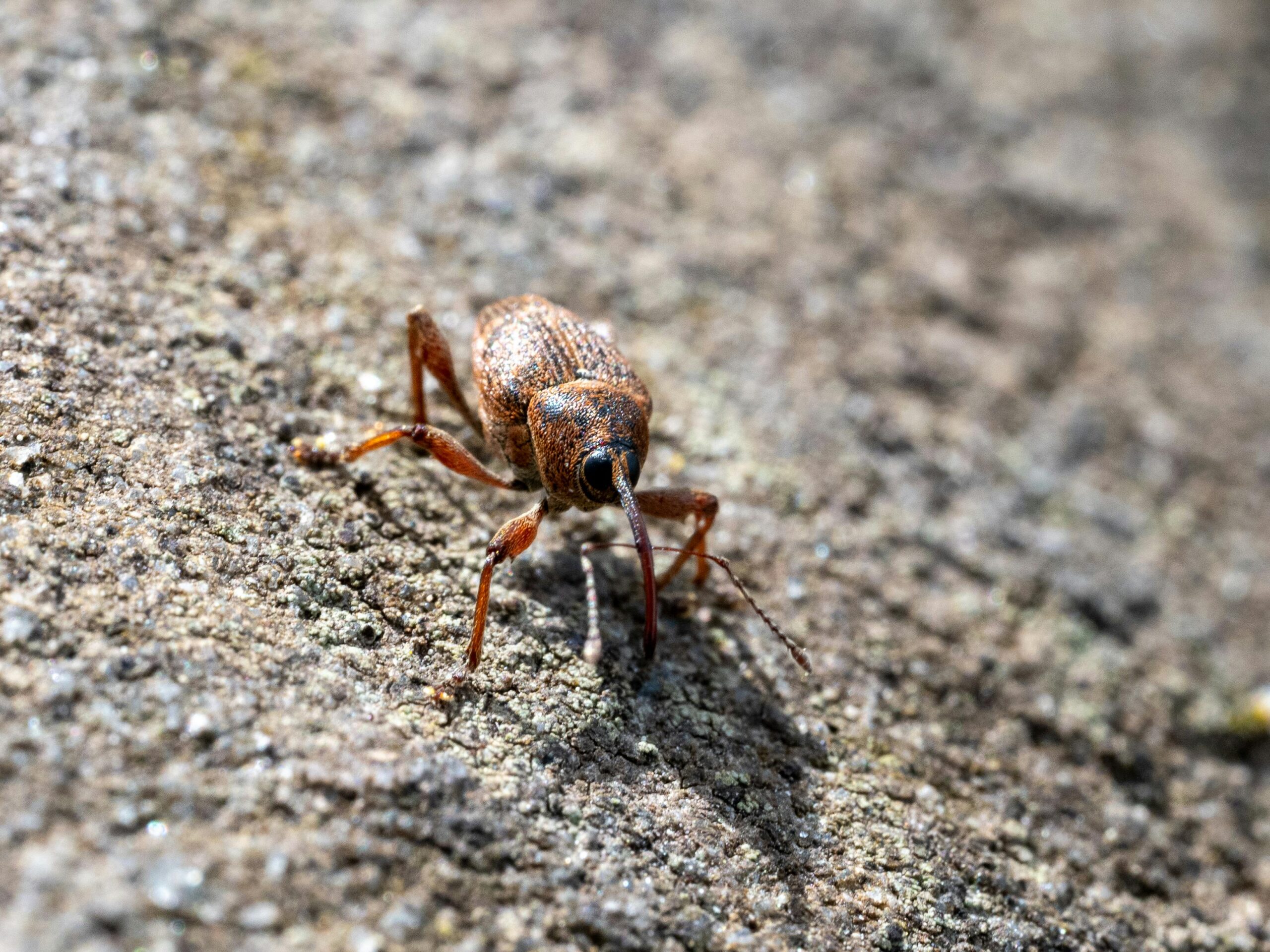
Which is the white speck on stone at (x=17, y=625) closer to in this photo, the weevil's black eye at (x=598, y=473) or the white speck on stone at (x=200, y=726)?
the white speck on stone at (x=200, y=726)

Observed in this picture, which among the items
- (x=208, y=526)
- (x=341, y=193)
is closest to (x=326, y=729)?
(x=208, y=526)

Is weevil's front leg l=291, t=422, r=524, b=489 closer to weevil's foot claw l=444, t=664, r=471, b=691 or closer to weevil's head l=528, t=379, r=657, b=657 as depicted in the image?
weevil's head l=528, t=379, r=657, b=657

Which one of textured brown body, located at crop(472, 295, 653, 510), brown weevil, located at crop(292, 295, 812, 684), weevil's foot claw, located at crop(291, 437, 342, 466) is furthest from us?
weevil's foot claw, located at crop(291, 437, 342, 466)

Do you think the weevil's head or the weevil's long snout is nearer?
the weevil's long snout

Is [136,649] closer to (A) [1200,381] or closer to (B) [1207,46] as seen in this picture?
(A) [1200,381]

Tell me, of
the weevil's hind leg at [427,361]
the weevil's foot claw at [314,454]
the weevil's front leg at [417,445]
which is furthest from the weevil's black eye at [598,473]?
the weevil's foot claw at [314,454]

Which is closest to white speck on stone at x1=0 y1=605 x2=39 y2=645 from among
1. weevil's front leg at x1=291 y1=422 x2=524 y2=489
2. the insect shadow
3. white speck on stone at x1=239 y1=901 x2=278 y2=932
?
white speck on stone at x1=239 y1=901 x2=278 y2=932

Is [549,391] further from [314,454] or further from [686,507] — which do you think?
[314,454]
